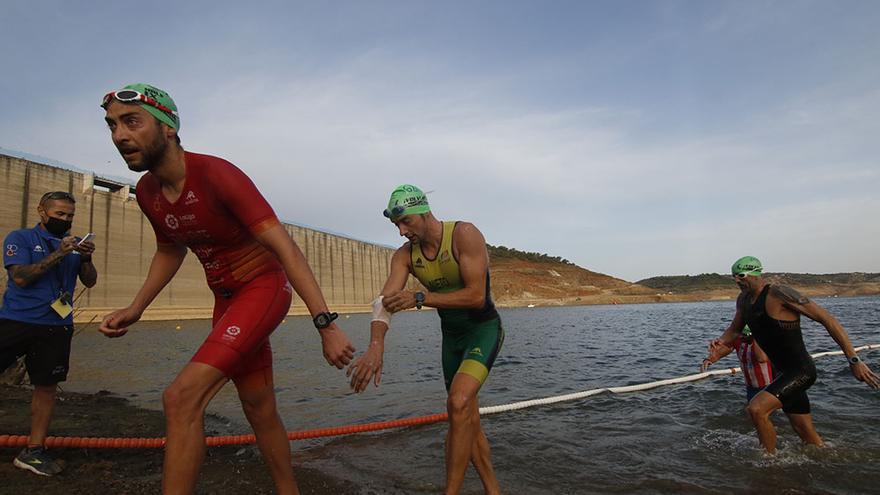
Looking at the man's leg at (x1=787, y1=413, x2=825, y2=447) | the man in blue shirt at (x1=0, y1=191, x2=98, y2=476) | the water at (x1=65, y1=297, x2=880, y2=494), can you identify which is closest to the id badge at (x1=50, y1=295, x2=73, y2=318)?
the man in blue shirt at (x1=0, y1=191, x2=98, y2=476)

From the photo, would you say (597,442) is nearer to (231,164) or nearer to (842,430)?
(842,430)

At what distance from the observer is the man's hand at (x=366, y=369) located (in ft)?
10.9

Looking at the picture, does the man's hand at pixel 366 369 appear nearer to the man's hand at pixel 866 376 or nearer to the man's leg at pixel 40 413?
the man's leg at pixel 40 413

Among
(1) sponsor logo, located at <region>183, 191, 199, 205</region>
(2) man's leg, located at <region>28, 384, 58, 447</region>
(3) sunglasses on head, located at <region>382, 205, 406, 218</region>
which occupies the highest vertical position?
(3) sunglasses on head, located at <region>382, 205, 406, 218</region>

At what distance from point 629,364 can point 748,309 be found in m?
9.40

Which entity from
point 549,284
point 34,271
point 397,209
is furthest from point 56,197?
point 549,284

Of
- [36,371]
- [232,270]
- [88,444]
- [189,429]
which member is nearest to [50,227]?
[36,371]

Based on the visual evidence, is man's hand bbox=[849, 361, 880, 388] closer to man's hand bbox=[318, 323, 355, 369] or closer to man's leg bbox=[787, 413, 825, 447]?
man's leg bbox=[787, 413, 825, 447]

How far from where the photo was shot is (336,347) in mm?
2721

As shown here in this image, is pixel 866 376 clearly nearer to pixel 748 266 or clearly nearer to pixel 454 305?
pixel 748 266

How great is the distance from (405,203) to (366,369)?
4.93 ft

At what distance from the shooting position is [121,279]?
41.4 m

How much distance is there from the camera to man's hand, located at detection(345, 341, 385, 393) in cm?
333

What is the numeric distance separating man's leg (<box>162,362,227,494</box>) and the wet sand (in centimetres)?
205
